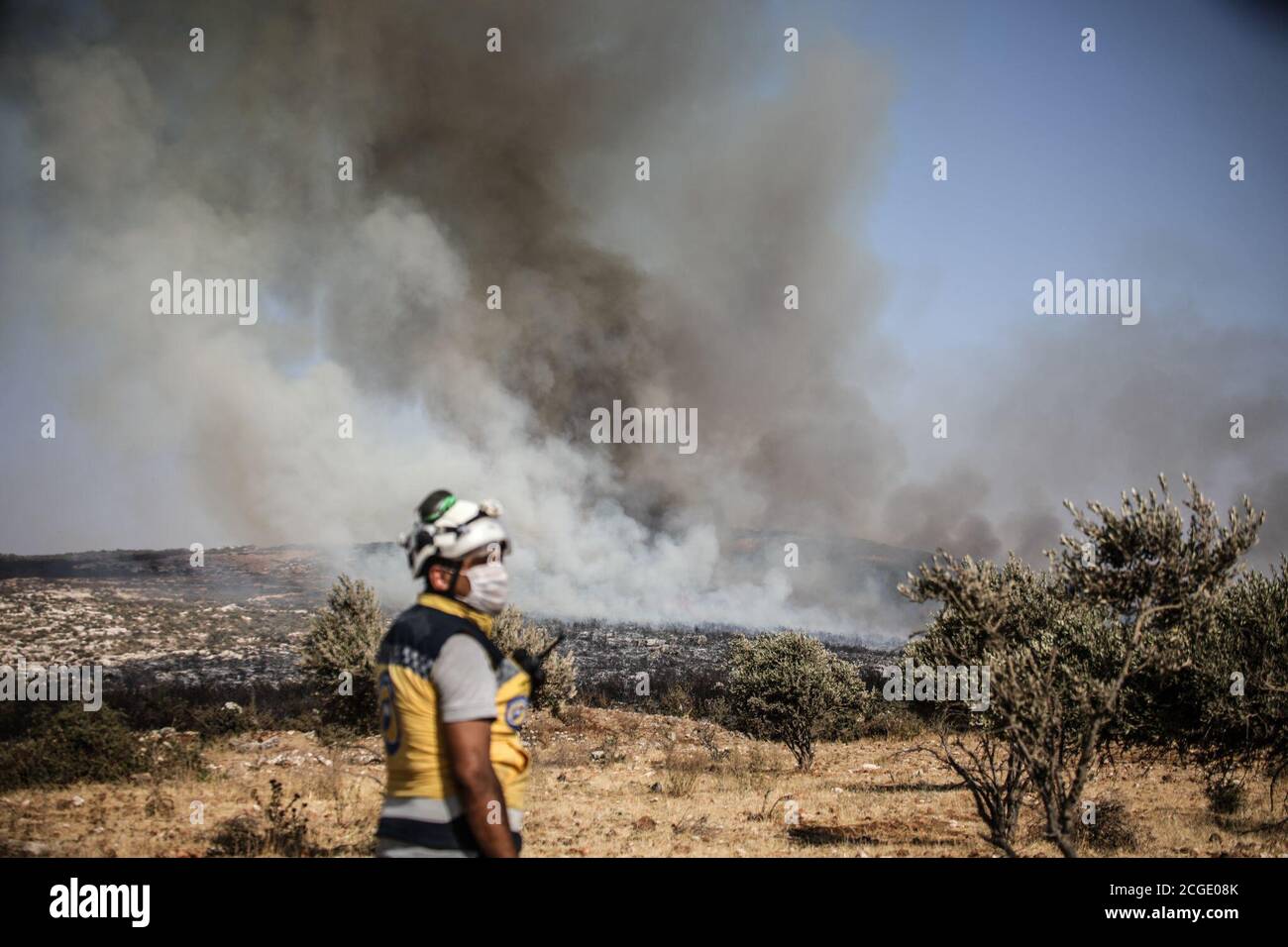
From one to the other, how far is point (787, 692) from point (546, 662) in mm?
7243

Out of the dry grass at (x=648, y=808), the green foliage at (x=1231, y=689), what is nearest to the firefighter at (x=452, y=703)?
the dry grass at (x=648, y=808)

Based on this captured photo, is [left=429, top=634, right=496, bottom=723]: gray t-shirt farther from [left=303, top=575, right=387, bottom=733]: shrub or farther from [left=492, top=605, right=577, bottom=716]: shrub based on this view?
[left=492, top=605, right=577, bottom=716]: shrub

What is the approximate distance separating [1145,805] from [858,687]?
11972mm

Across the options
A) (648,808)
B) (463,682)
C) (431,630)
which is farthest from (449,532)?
(648,808)

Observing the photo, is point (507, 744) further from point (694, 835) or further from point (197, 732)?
point (197, 732)

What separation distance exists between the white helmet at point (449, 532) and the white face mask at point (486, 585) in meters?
0.09

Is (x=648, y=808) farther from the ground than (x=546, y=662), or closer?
closer

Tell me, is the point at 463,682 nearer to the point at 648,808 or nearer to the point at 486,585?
the point at 486,585

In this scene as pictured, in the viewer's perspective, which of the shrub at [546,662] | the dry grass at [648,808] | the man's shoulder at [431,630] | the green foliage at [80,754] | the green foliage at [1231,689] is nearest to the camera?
the man's shoulder at [431,630]

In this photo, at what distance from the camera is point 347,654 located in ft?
48.1

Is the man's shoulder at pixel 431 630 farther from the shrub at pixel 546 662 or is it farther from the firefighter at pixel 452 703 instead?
the shrub at pixel 546 662

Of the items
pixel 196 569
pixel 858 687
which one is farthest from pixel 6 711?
pixel 196 569

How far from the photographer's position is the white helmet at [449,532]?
3124mm
